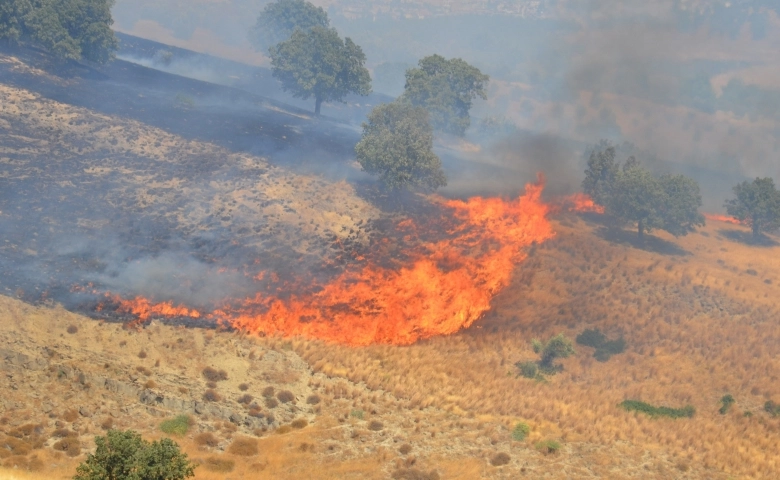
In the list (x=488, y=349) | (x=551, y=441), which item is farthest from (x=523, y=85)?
(x=551, y=441)

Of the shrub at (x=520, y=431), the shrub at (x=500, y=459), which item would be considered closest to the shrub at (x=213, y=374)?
the shrub at (x=500, y=459)

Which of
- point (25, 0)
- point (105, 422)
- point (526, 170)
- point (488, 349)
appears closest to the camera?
point (105, 422)

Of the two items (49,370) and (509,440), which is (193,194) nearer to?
(49,370)

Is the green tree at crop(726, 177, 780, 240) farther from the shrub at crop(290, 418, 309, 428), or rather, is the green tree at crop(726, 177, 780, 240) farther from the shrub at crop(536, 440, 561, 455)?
the shrub at crop(290, 418, 309, 428)

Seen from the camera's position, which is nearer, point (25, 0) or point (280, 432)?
point (280, 432)

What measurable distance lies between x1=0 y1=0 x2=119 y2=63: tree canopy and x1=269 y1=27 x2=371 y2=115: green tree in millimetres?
26257

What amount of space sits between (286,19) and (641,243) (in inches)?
3769

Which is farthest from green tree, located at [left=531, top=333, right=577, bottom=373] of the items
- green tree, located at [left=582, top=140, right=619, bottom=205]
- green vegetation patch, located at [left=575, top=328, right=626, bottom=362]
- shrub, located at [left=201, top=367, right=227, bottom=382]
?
green tree, located at [left=582, top=140, right=619, bottom=205]

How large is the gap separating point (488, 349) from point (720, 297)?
80.6 ft

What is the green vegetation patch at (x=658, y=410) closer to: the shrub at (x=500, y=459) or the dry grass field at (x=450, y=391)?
the dry grass field at (x=450, y=391)

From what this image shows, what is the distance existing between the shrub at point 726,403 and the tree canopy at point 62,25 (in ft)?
271

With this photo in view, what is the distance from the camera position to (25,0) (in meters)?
81.7

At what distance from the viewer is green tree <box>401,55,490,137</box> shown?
335 feet

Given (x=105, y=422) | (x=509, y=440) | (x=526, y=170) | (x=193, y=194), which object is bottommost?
(x=105, y=422)
